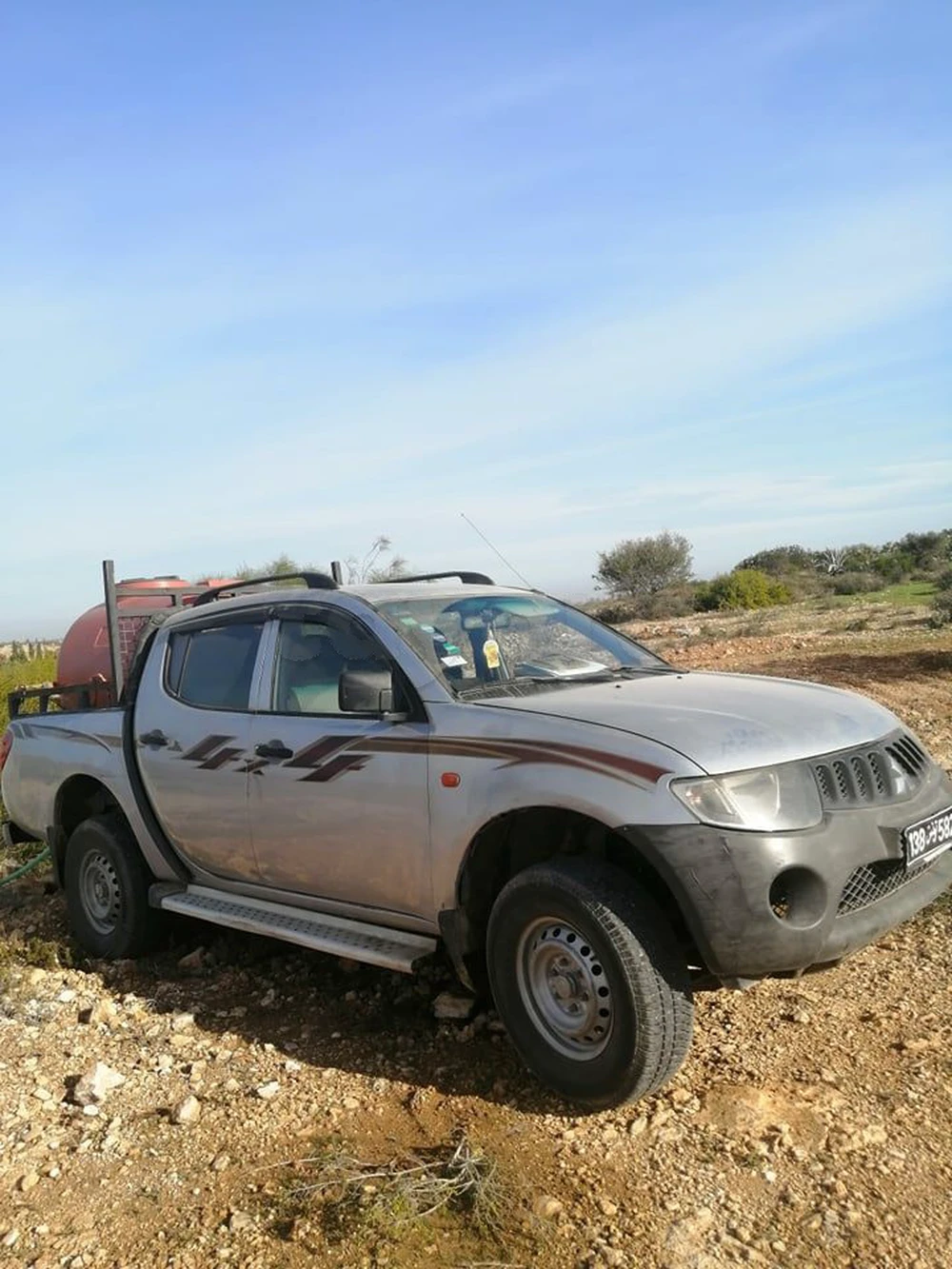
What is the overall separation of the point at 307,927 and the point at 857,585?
36.5m

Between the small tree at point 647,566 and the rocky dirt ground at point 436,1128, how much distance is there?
38.8 meters

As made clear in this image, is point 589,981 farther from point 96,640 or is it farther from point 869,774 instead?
point 96,640

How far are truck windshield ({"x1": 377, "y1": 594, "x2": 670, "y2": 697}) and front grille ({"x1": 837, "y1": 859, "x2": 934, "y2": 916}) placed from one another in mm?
1396

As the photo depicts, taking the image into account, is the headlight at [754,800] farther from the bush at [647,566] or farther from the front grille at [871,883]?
the bush at [647,566]

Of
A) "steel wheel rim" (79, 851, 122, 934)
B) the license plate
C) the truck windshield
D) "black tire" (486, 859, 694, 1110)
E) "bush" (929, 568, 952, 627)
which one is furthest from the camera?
"bush" (929, 568, 952, 627)

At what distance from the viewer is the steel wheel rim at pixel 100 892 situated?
18.9ft

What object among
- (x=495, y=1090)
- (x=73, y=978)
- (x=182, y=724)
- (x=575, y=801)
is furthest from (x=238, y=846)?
(x=575, y=801)

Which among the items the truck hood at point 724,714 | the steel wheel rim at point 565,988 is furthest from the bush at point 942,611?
the steel wheel rim at point 565,988

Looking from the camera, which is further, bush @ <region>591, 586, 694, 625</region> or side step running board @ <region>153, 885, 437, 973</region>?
bush @ <region>591, 586, 694, 625</region>

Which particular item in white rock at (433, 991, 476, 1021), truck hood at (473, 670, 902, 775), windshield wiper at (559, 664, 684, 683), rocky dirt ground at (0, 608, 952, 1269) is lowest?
rocky dirt ground at (0, 608, 952, 1269)

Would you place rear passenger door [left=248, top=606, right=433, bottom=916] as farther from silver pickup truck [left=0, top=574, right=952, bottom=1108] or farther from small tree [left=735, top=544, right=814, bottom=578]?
small tree [left=735, top=544, right=814, bottom=578]

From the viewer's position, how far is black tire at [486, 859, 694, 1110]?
344 cm

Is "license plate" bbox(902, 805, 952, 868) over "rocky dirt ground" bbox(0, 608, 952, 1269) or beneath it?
over

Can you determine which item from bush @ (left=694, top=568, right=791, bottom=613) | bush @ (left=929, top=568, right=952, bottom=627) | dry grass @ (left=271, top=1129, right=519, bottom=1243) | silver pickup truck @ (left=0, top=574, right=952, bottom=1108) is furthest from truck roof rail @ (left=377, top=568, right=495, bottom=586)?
bush @ (left=694, top=568, right=791, bottom=613)
